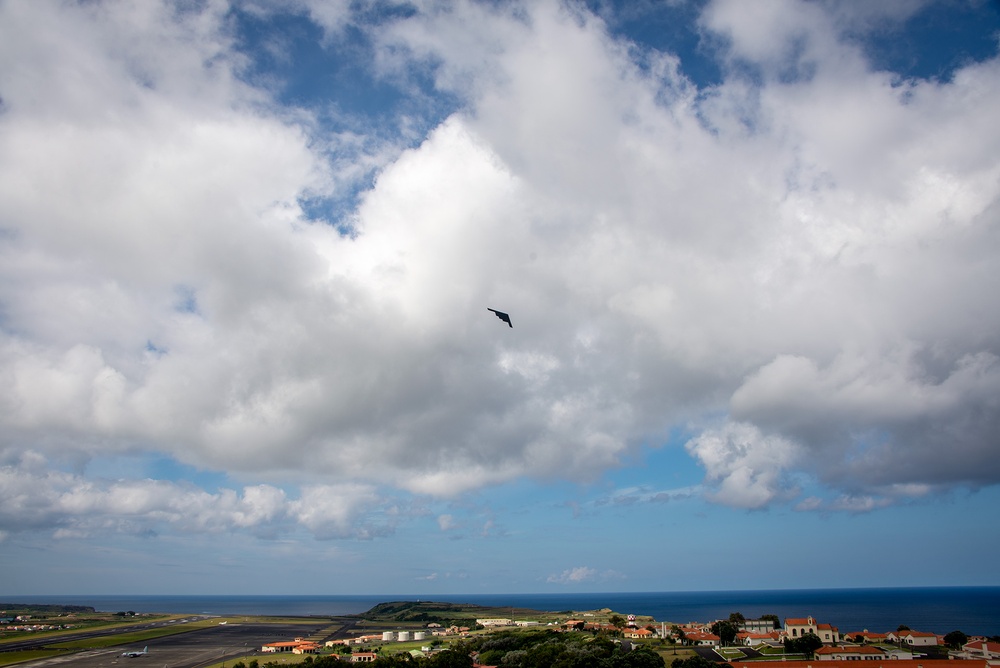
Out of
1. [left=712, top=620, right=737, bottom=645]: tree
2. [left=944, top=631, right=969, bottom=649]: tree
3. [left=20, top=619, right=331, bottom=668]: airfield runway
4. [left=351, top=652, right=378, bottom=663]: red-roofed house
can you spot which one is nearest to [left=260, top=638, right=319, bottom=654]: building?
[left=20, top=619, right=331, bottom=668]: airfield runway

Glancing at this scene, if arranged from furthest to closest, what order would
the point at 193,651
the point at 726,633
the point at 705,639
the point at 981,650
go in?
1. the point at 193,651
2. the point at 705,639
3. the point at 726,633
4. the point at 981,650

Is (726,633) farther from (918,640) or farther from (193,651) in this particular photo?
(193,651)

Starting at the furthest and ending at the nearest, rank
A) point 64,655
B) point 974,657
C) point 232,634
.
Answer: point 232,634 → point 64,655 → point 974,657

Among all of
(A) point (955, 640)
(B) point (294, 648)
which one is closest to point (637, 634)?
(A) point (955, 640)

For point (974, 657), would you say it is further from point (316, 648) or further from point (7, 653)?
point (7, 653)

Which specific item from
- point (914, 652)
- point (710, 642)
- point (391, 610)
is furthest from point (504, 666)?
point (391, 610)

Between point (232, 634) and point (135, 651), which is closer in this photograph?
point (135, 651)

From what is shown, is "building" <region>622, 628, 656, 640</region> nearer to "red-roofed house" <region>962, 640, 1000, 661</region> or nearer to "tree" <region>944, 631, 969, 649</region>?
"tree" <region>944, 631, 969, 649</region>

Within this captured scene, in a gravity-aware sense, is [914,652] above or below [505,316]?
below
